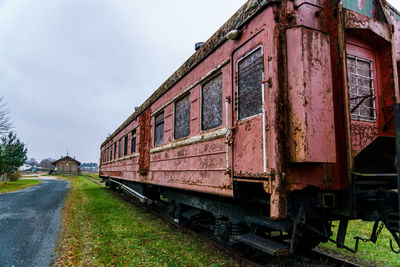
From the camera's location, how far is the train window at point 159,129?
6448 mm

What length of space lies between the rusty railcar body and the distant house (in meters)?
65.5

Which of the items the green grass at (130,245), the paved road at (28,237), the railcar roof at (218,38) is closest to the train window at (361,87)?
the railcar roof at (218,38)

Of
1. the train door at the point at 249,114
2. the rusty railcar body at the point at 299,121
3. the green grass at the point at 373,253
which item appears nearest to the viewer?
the rusty railcar body at the point at 299,121

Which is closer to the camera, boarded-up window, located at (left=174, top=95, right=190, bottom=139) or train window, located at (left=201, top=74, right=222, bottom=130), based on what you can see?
train window, located at (left=201, top=74, right=222, bottom=130)

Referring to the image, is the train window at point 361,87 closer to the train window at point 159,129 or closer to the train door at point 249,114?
the train door at point 249,114

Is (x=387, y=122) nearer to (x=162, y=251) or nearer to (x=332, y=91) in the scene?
(x=332, y=91)

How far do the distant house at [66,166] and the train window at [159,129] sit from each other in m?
62.3

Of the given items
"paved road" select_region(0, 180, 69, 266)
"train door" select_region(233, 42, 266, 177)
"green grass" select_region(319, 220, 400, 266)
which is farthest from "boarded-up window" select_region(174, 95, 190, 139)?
"green grass" select_region(319, 220, 400, 266)

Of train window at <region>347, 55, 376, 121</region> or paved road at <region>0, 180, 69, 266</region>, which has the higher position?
train window at <region>347, 55, 376, 121</region>

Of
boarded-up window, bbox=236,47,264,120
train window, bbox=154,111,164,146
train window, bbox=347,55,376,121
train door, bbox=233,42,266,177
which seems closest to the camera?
train door, bbox=233,42,266,177

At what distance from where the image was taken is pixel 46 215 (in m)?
8.10

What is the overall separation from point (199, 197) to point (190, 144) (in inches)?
37.9

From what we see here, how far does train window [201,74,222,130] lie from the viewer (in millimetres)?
4090

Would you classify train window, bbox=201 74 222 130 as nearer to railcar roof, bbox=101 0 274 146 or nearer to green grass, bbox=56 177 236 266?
railcar roof, bbox=101 0 274 146
